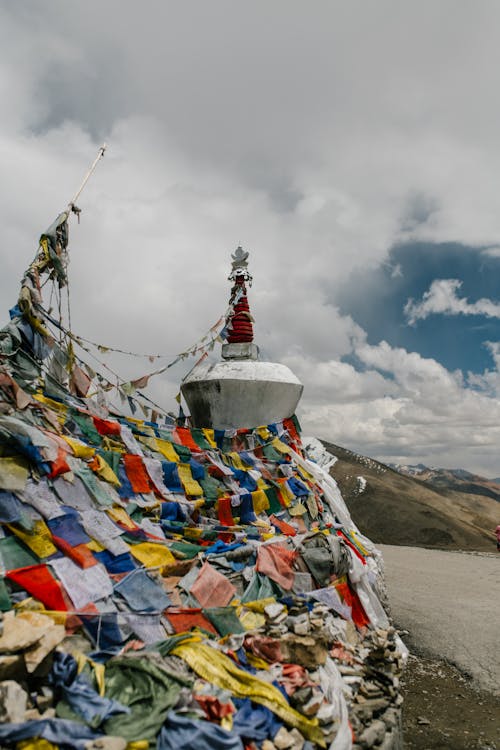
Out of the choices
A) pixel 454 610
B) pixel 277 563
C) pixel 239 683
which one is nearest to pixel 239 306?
pixel 277 563

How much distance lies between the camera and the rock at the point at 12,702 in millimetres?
3234

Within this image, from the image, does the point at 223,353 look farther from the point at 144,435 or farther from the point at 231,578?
the point at 231,578

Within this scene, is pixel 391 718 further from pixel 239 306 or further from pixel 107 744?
pixel 239 306

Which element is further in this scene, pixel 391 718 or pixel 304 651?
pixel 304 651

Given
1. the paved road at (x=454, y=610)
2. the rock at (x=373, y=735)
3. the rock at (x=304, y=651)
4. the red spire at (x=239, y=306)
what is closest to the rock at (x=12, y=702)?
the rock at (x=304, y=651)

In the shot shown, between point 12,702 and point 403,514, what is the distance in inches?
1076

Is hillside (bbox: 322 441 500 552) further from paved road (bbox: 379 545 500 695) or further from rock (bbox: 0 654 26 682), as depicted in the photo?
rock (bbox: 0 654 26 682)

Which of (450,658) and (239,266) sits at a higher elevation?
(239,266)

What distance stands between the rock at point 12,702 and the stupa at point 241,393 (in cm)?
777

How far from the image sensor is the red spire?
12.6 meters

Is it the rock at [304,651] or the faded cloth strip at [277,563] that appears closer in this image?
the rock at [304,651]

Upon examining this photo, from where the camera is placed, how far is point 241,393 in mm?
10992

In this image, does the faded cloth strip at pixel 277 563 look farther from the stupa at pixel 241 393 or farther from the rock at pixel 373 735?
the stupa at pixel 241 393

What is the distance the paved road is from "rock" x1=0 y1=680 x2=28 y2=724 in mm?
6350
